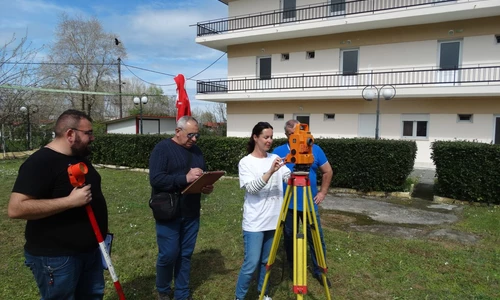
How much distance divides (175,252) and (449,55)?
1614cm

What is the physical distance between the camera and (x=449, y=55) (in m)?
15.2

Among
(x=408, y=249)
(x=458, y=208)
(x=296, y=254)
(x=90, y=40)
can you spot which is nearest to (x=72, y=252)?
(x=296, y=254)

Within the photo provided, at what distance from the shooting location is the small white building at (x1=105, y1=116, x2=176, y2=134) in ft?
84.9

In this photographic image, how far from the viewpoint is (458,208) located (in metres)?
7.58

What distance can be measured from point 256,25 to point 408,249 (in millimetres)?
16676

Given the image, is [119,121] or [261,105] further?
[119,121]

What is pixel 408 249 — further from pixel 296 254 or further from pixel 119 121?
pixel 119 121

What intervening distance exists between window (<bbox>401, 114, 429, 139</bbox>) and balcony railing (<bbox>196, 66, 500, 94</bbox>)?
62.1 inches

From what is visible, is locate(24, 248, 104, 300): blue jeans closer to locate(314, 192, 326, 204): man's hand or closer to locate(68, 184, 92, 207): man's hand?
locate(68, 184, 92, 207): man's hand

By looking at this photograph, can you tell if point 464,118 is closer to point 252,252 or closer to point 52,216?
point 252,252

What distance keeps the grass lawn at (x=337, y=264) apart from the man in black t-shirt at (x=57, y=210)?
1539 millimetres

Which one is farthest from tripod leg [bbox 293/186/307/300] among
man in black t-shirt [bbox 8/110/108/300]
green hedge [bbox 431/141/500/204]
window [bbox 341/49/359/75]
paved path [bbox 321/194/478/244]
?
window [bbox 341/49/359/75]

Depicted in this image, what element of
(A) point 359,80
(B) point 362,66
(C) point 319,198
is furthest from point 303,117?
(C) point 319,198

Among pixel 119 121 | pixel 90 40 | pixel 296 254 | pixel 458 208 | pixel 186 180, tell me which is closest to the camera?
pixel 296 254
